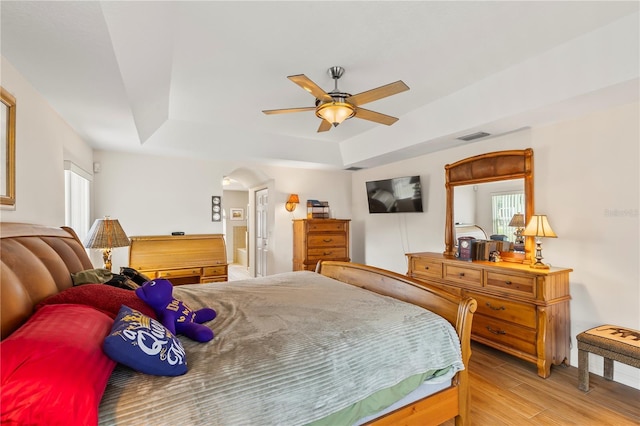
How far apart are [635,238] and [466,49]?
6.63 ft

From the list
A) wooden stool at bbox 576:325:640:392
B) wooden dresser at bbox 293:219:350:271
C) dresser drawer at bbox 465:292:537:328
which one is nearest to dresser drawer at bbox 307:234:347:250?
wooden dresser at bbox 293:219:350:271

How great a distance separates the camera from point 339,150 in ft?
16.7

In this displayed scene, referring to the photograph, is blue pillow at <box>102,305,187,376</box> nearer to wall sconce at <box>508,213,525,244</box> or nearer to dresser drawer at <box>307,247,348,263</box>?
wall sconce at <box>508,213,525,244</box>

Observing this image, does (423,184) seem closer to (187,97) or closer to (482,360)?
(482,360)

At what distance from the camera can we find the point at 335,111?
2.44 metres

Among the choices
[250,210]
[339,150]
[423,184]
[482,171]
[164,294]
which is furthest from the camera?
[250,210]

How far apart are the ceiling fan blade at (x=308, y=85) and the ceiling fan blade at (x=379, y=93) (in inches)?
8.1

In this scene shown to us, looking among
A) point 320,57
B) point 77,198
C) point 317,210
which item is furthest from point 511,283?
point 77,198

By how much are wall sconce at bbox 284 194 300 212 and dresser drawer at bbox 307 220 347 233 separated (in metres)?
0.54

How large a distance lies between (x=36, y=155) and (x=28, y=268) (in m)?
1.16

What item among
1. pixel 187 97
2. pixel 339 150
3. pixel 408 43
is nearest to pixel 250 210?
pixel 339 150

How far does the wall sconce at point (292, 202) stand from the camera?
5.24 m

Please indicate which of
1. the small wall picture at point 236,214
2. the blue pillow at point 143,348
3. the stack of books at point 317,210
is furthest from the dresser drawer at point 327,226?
the small wall picture at point 236,214

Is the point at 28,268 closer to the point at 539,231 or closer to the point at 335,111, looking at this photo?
the point at 335,111
